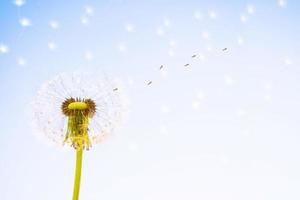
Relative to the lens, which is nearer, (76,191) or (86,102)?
(76,191)

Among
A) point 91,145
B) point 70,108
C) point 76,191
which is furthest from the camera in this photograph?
point 70,108

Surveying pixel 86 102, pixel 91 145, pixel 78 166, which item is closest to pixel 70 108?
pixel 86 102

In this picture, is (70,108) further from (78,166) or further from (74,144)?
(78,166)

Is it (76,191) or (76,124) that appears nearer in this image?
(76,191)

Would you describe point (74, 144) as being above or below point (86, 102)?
below

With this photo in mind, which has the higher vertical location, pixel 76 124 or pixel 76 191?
pixel 76 124

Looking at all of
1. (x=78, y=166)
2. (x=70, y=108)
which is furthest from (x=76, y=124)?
(x=78, y=166)

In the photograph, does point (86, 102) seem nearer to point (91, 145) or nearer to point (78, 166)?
point (91, 145)

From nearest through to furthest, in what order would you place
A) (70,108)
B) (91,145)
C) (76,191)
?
1. (76,191)
2. (91,145)
3. (70,108)

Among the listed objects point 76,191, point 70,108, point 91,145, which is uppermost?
point 70,108
